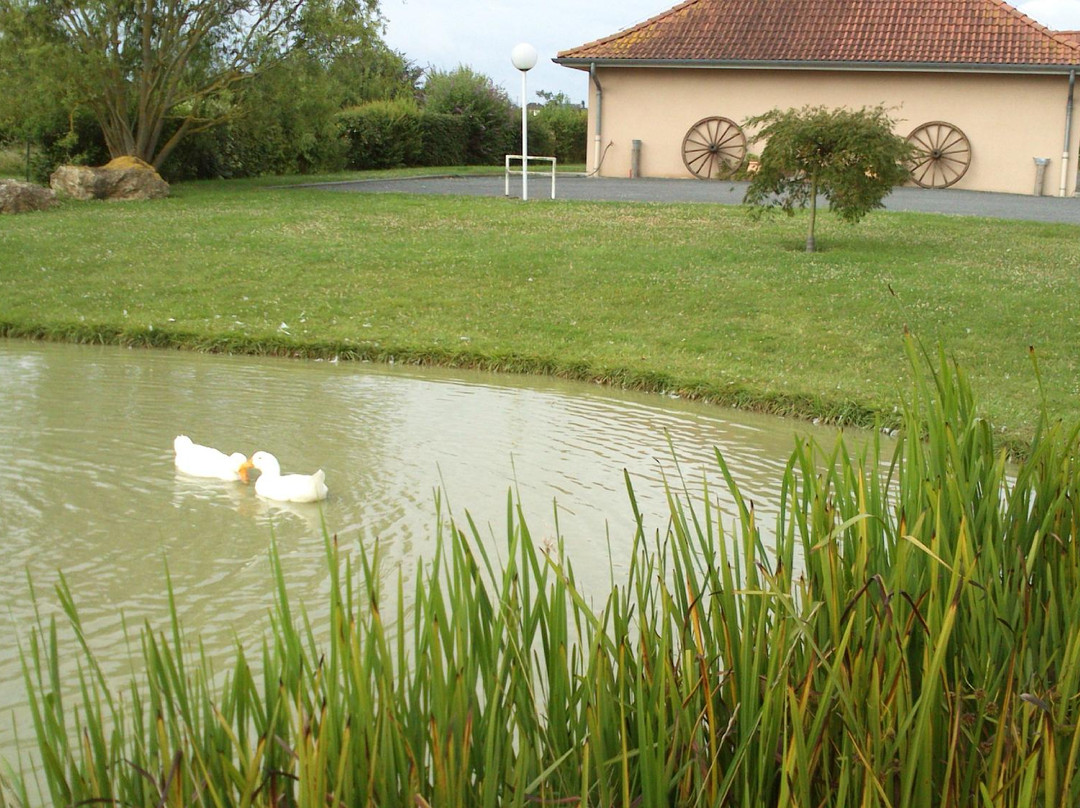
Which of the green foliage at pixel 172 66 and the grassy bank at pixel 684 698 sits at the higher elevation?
the green foliage at pixel 172 66

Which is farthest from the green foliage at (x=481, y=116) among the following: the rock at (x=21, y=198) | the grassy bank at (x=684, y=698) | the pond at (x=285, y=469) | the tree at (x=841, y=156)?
the grassy bank at (x=684, y=698)

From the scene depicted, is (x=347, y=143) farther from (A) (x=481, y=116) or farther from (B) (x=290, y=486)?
(B) (x=290, y=486)

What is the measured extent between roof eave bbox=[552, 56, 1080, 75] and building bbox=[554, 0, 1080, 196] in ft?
0.10

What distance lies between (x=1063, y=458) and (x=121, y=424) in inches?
225

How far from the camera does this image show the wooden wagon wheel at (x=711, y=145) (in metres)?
27.4

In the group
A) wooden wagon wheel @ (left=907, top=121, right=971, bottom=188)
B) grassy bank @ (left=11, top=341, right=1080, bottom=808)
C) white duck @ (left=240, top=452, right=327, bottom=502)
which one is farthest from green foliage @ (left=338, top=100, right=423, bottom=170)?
grassy bank @ (left=11, top=341, right=1080, bottom=808)

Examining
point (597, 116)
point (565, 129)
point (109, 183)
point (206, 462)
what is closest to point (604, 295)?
point (206, 462)

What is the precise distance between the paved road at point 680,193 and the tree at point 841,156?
18.8 feet

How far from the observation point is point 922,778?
2.08 m

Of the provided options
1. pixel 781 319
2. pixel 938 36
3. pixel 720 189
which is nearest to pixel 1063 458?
pixel 781 319

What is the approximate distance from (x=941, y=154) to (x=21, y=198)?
1848 cm

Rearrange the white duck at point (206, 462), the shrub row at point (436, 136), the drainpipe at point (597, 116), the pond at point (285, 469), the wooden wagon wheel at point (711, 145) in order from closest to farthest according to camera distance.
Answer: the pond at point (285, 469) < the white duck at point (206, 462) < the wooden wagon wheel at point (711, 145) < the drainpipe at point (597, 116) < the shrub row at point (436, 136)

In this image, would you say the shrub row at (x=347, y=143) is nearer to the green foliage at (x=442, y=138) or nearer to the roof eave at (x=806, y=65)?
the green foliage at (x=442, y=138)

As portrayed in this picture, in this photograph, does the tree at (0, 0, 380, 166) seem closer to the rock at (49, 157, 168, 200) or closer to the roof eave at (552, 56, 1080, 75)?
the rock at (49, 157, 168, 200)
